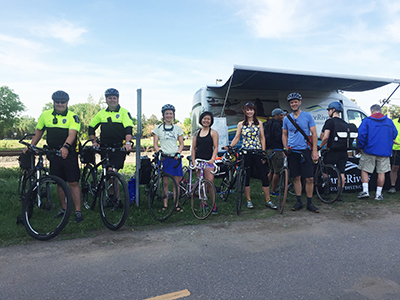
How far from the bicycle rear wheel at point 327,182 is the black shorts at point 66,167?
4695 millimetres

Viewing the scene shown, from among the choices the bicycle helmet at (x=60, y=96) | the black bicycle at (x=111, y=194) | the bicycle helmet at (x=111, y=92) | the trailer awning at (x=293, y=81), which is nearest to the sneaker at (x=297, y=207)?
the black bicycle at (x=111, y=194)

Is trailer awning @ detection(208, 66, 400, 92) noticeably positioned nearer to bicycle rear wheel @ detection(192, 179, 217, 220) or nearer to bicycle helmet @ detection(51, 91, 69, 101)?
bicycle rear wheel @ detection(192, 179, 217, 220)

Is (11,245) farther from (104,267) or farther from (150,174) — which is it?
(150,174)

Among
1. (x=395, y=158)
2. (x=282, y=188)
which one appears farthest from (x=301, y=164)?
(x=395, y=158)

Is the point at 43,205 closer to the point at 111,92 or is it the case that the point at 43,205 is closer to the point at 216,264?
the point at 111,92

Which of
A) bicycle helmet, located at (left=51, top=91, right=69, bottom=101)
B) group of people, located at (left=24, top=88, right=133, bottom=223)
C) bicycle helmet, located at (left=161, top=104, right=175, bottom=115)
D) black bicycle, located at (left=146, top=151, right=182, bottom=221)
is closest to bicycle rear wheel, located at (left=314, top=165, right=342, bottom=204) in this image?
black bicycle, located at (left=146, top=151, right=182, bottom=221)

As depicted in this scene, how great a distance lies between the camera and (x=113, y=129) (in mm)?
5297

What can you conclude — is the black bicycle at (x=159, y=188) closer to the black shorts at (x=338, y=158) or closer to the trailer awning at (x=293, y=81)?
the black shorts at (x=338, y=158)

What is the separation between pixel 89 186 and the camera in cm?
548

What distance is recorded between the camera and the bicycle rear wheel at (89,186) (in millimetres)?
5371

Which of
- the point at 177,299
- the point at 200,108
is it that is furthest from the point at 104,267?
the point at 200,108

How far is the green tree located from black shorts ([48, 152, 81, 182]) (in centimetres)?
4145

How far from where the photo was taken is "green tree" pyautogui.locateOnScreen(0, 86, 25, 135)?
39.8 metres

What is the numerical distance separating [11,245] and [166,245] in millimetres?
1926
